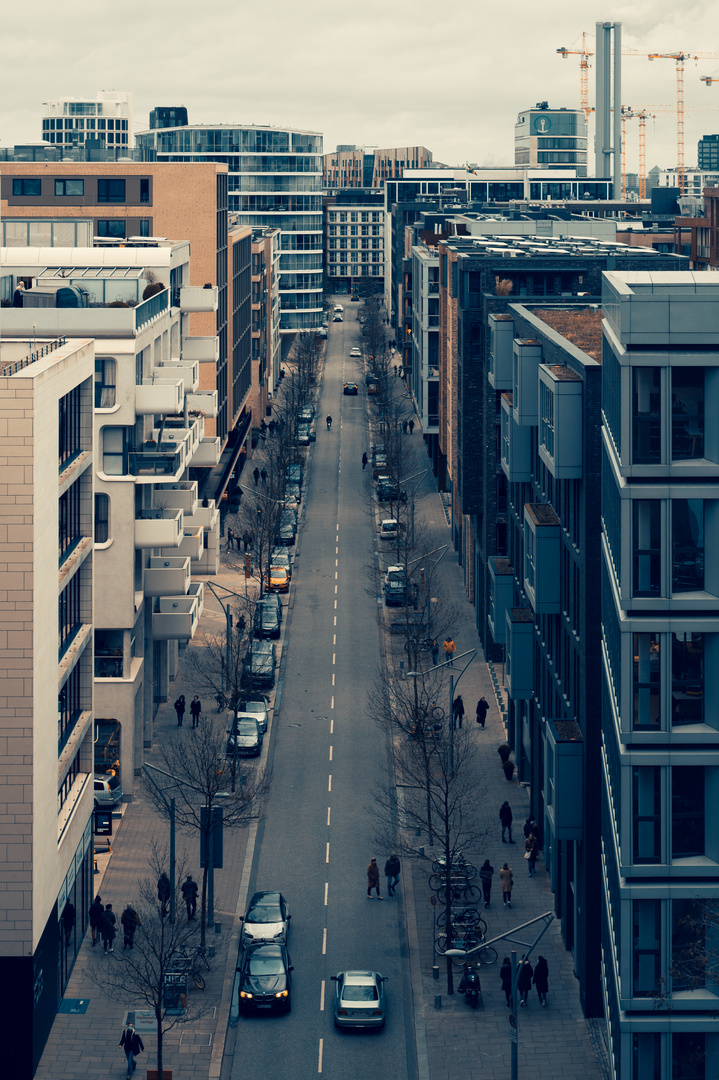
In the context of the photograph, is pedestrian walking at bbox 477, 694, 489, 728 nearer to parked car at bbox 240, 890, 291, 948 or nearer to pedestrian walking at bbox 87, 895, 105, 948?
parked car at bbox 240, 890, 291, 948

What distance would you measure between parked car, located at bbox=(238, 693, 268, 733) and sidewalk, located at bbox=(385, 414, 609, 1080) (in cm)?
1143

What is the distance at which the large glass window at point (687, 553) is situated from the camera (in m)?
36.1

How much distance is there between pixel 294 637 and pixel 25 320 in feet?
111

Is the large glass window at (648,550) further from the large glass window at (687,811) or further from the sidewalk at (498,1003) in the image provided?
the sidewalk at (498,1003)

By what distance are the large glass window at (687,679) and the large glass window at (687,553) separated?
45.4 inches

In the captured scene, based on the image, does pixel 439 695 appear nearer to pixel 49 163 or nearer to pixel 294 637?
pixel 294 637

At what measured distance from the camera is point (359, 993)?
4659 centimetres

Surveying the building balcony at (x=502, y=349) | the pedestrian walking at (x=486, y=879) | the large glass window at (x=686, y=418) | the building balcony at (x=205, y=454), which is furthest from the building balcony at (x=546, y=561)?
the building balcony at (x=205, y=454)

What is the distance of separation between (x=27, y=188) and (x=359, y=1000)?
257 ft

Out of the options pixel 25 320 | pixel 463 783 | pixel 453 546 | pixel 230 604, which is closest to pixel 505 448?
pixel 463 783

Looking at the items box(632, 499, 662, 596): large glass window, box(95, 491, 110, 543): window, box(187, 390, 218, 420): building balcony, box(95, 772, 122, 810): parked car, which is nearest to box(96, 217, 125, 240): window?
box(187, 390, 218, 420): building balcony

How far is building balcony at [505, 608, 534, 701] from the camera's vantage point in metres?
61.8

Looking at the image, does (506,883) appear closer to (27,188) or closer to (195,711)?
(195,711)

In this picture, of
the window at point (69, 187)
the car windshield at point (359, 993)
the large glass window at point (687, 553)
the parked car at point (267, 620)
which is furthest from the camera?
the window at point (69, 187)
